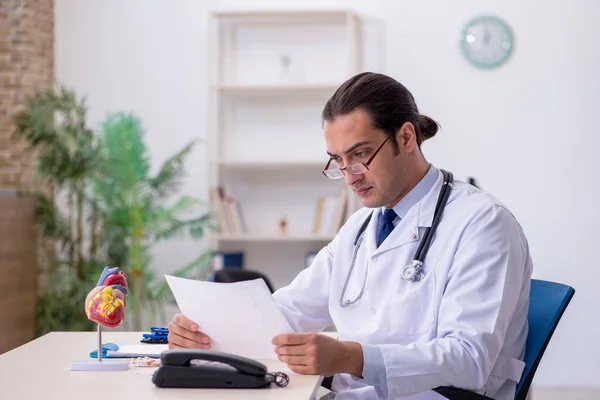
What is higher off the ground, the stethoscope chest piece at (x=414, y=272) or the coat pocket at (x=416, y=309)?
the stethoscope chest piece at (x=414, y=272)

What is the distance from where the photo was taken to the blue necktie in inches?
94.8

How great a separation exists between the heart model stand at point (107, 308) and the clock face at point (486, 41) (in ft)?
12.9

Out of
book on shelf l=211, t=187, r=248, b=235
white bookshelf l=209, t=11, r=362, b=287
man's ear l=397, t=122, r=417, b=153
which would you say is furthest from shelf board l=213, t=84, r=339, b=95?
man's ear l=397, t=122, r=417, b=153

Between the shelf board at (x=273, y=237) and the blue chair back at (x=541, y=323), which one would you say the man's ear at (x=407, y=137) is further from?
the shelf board at (x=273, y=237)

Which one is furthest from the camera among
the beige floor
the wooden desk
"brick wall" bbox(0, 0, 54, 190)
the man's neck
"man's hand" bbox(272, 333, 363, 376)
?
"brick wall" bbox(0, 0, 54, 190)

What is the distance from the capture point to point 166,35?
19.1 ft

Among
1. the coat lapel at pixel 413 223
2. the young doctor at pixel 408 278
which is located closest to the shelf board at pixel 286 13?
the young doctor at pixel 408 278

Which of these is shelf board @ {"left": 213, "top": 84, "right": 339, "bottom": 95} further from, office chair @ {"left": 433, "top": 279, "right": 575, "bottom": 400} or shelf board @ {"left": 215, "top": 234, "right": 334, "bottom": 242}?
office chair @ {"left": 433, "top": 279, "right": 575, "bottom": 400}

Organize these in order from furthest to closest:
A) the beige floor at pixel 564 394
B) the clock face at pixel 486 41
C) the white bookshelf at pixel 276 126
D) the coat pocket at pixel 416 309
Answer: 1. the white bookshelf at pixel 276 126
2. the clock face at pixel 486 41
3. the beige floor at pixel 564 394
4. the coat pocket at pixel 416 309

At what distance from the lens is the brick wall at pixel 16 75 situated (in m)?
5.47

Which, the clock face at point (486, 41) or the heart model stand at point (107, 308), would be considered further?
the clock face at point (486, 41)

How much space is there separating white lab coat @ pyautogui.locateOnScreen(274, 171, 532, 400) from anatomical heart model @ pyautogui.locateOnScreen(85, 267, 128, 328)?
564 mm

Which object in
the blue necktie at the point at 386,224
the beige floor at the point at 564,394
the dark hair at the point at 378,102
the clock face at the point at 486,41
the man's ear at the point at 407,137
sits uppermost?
the clock face at the point at 486,41

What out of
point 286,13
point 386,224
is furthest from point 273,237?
point 386,224
